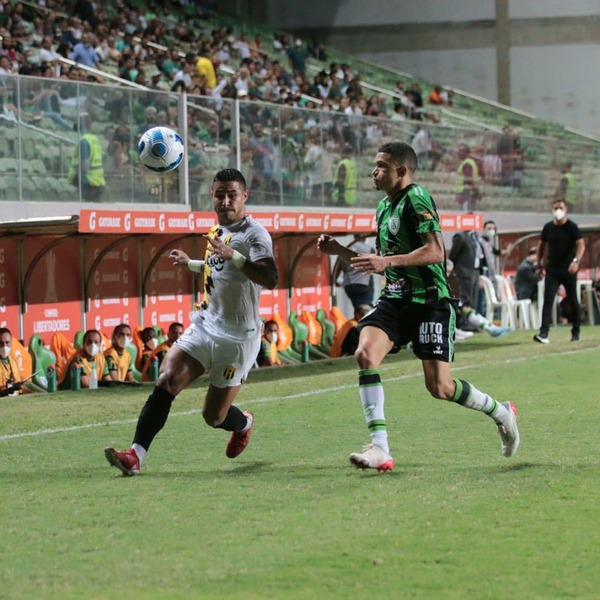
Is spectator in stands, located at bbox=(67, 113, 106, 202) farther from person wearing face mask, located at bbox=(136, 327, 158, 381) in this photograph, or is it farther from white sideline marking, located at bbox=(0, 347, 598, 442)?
white sideline marking, located at bbox=(0, 347, 598, 442)

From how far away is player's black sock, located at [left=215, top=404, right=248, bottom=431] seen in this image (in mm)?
8789

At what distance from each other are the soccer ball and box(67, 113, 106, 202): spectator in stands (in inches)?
221

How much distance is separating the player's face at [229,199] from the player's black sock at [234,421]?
4.10ft

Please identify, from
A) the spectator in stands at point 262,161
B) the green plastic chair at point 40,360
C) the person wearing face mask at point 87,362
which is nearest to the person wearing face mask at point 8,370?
the green plastic chair at point 40,360

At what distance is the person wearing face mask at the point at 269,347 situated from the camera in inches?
742

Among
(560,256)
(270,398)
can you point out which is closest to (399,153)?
(270,398)

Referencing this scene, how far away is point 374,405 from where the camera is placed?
8234 millimetres

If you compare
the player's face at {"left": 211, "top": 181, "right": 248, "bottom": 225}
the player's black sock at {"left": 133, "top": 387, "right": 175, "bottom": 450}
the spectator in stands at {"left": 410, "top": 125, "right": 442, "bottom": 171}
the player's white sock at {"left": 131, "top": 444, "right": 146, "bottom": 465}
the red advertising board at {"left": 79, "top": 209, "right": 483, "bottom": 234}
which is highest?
the spectator in stands at {"left": 410, "top": 125, "right": 442, "bottom": 171}

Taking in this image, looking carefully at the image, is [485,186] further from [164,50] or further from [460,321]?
[164,50]

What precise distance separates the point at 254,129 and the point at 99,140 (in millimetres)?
3462

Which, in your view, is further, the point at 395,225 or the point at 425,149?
the point at 425,149

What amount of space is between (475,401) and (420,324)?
61cm

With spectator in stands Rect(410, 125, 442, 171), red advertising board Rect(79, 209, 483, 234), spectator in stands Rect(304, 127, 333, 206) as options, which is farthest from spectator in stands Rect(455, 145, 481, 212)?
A: spectator in stands Rect(304, 127, 333, 206)

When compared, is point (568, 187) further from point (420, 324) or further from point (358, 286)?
point (420, 324)
